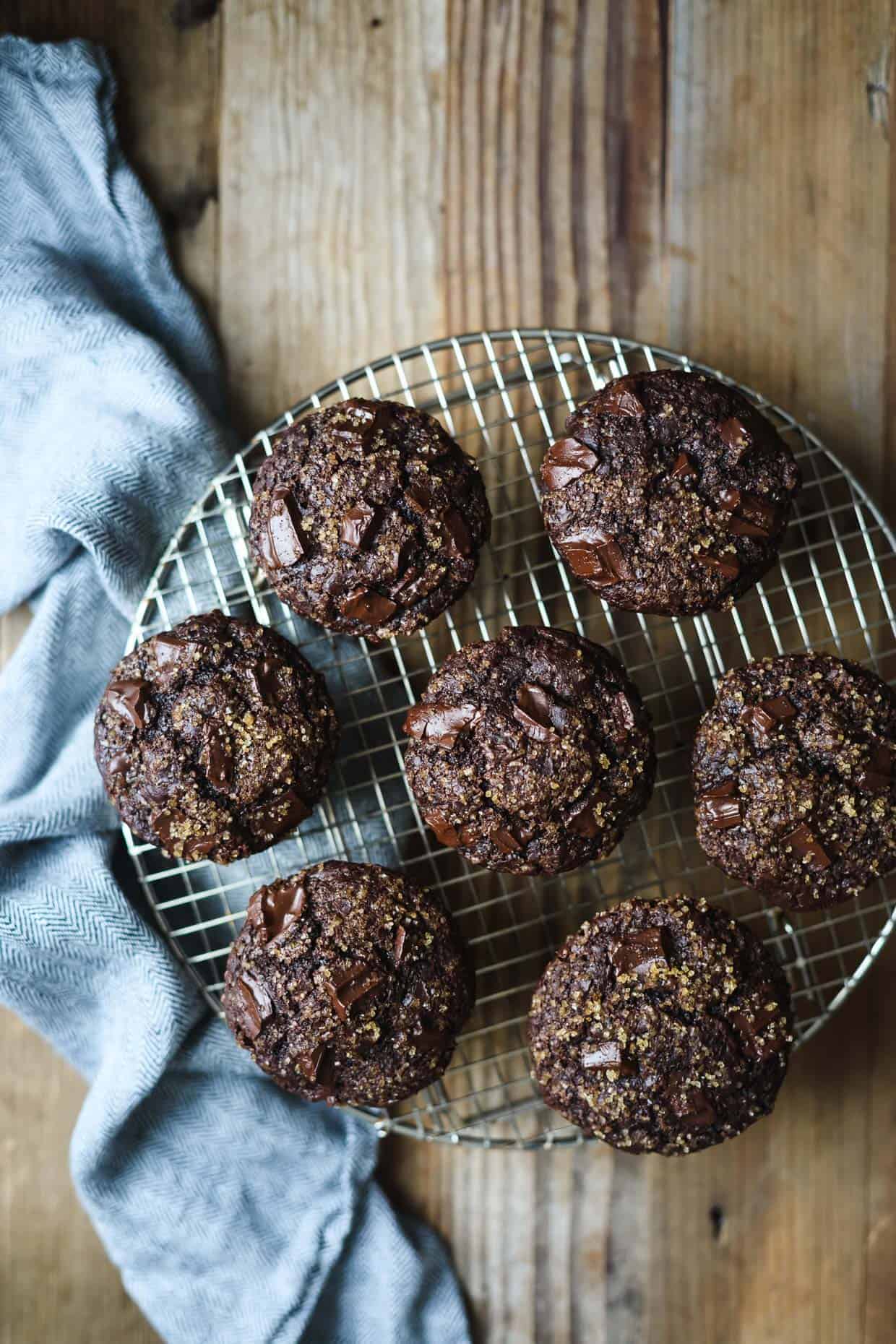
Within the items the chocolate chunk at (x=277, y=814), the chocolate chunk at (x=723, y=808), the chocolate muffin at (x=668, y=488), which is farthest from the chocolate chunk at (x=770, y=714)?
the chocolate chunk at (x=277, y=814)

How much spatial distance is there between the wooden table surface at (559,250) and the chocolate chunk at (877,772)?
750 millimetres

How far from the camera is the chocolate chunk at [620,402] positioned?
2357 mm

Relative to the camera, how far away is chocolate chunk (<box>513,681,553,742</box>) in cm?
231

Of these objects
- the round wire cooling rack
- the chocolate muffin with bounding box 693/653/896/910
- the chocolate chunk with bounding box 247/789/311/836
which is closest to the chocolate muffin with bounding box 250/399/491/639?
the round wire cooling rack

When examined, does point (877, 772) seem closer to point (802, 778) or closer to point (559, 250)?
point (802, 778)

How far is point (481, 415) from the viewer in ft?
9.21

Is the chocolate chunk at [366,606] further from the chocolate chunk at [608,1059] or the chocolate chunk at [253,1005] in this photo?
the chocolate chunk at [608,1059]

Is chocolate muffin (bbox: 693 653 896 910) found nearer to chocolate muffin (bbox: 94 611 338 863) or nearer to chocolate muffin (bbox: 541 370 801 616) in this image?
chocolate muffin (bbox: 541 370 801 616)

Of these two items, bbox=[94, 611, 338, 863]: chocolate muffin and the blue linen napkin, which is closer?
bbox=[94, 611, 338, 863]: chocolate muffin

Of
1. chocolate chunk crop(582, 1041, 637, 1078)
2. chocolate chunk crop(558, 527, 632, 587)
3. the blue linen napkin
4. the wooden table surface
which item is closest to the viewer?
chocolate chunk crop(582, 1041, 637, 1078)

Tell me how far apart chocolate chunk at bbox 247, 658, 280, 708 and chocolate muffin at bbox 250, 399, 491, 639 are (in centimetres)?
16

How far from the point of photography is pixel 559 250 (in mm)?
2902

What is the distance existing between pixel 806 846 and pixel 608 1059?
1.99 ft

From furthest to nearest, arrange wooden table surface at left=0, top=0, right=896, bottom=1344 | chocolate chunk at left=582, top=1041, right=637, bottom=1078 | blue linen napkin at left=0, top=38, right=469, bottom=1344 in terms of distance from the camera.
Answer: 1. wooden table surface at left=0, top=0, right=896, bottom=1344
2. blue linen napkin at left=0, top=38, right=469, bottom=1344
3. chocolate chunk at left=582, top=1041, right=637, bottom=1078
